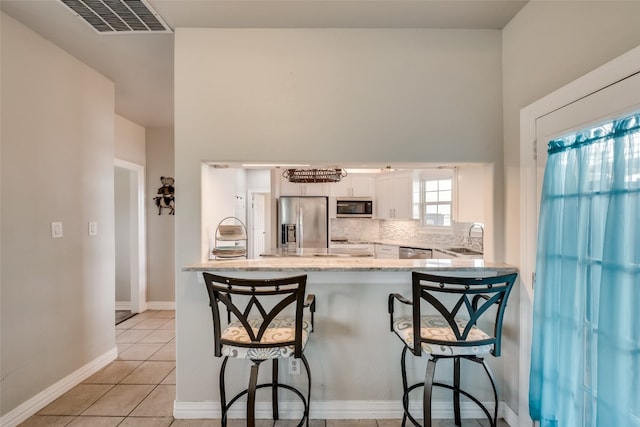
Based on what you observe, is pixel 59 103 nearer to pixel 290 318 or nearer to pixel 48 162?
pixel 48 162

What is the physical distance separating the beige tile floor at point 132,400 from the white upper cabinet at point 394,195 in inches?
134

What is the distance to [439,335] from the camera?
159 cm

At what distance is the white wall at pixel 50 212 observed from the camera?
1.94 m

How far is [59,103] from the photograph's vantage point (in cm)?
230

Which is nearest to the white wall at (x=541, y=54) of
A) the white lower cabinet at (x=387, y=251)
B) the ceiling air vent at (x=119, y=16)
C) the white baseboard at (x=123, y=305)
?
the ceiling air vent at (x=119, y=16)

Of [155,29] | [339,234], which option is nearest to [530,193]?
[155,29]

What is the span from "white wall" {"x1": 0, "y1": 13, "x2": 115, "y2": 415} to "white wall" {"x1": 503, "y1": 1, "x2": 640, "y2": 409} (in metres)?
3.24

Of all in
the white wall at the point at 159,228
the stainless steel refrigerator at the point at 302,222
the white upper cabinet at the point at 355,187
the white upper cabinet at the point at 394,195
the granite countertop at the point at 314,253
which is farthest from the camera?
the white upper cabinet at the point at 355,187

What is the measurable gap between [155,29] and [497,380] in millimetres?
3346

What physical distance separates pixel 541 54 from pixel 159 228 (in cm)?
451

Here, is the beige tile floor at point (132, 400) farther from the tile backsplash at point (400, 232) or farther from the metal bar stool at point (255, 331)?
the tile backsplash at point (400, 232)

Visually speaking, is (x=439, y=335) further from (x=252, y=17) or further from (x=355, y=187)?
(x=355, y=187)

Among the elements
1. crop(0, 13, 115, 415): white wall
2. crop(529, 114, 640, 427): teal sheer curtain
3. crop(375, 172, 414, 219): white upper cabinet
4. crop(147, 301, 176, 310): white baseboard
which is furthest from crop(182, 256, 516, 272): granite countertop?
crop(375, 172, 414, 219): white upper cabinet

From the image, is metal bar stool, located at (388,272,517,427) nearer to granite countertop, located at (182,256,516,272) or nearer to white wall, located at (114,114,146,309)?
granite countertop, located at (182,256,516,272)
